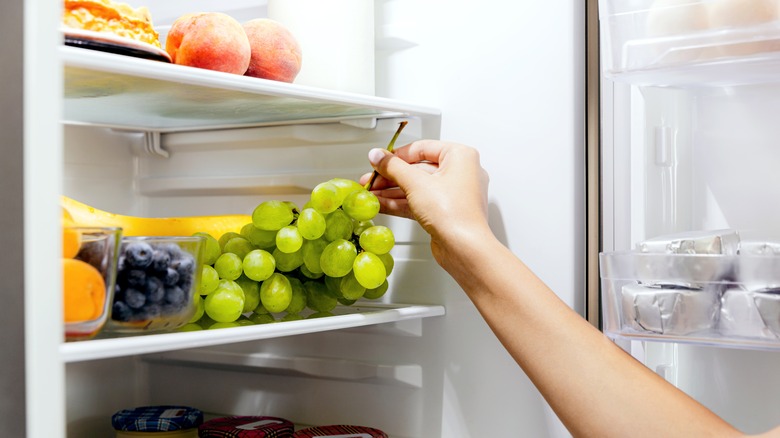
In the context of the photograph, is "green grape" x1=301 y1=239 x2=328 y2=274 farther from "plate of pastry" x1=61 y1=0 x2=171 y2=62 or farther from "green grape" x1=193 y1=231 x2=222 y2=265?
"plate of pastry" x1=61 y1=0 x2=171 y2=62

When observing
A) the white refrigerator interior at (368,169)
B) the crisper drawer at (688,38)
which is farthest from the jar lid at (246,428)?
the crisper drawer at (688,38)

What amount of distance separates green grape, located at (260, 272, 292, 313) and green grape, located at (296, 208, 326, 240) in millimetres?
76

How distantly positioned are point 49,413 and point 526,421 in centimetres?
72

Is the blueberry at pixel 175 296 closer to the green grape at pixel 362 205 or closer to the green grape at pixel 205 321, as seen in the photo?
the green grape at pixel 205 321

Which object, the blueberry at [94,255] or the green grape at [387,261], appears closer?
the blueberry at [94,255]

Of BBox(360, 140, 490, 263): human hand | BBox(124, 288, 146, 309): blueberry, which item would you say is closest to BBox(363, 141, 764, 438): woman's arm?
BBox(360, 140, 490, 263): human hand

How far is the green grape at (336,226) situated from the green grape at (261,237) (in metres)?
0.08

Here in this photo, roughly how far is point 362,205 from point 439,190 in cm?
11

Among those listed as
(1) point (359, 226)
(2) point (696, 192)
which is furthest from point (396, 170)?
(2) point (696, 192)

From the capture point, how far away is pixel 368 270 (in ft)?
3.86

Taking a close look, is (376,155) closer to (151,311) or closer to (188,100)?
(188,100)

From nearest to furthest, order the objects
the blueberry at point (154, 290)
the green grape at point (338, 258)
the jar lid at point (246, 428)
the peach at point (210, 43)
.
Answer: the blueberry at point (154, 290) → the peach at point (210, 43) → the green grape at point (338, 258) → the jar lid at point (246, 428)

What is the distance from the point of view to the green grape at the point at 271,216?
3.92ft

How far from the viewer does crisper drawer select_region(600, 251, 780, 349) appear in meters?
0.99
